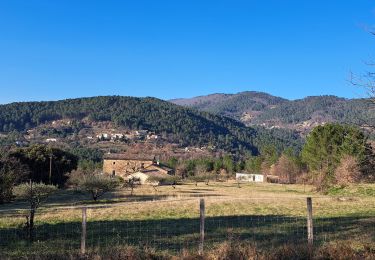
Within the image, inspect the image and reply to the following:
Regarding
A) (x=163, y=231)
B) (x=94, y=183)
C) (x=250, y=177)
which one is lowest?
(x=250, y=177)

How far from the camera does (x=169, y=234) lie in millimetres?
15078

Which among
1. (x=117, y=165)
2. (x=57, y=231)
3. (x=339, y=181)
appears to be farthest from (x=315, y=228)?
(x=117, y=165)

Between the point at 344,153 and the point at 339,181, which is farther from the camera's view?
the point at 344,153

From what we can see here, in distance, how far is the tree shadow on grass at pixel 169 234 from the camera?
12.2 m

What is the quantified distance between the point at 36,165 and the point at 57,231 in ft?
145

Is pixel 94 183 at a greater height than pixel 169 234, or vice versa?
pixel 94 183

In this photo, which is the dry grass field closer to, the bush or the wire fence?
the wire fence

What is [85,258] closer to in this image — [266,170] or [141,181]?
[141,181]

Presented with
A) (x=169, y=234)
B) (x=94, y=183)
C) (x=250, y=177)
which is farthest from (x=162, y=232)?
(x=250, y=177)

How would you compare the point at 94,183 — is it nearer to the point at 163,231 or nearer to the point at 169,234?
the point at 163,231

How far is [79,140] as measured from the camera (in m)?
191

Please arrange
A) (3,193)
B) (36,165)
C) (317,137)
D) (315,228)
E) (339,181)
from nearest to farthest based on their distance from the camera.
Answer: (315,228) < (3,193) < (339,181) < (36,165) < (317,137)

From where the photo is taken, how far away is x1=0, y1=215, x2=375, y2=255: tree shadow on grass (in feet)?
40.1

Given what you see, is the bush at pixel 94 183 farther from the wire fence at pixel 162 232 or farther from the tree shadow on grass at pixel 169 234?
the tree shadow on grass at pixel 169 234
